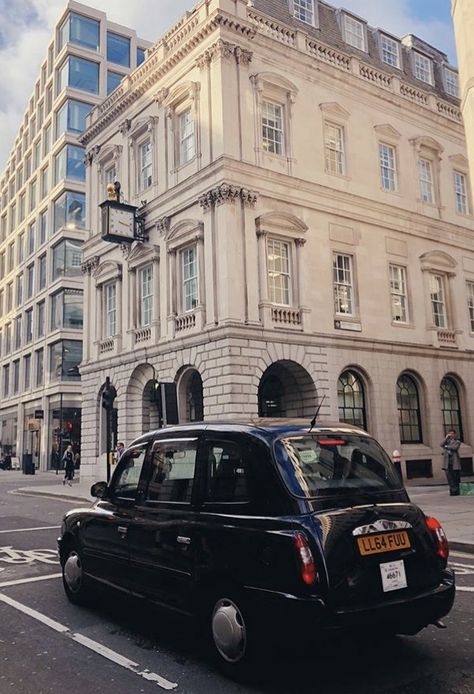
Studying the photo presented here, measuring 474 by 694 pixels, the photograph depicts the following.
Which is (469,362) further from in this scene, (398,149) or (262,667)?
(262,667)

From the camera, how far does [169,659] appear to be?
4699 millimetres

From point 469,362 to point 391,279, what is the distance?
5.69 m

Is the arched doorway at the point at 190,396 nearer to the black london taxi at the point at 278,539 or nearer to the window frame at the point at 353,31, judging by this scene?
the window frame at the point at 353,31

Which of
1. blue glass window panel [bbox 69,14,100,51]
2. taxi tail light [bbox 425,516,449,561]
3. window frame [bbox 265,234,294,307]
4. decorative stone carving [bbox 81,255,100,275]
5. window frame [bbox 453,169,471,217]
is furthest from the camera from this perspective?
blue glass window panel [bbox 69,14,100,51]

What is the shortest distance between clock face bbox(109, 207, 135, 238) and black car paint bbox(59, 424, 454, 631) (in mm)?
21222

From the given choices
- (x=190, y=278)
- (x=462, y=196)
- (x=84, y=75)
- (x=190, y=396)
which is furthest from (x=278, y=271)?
(x=84, y=75)

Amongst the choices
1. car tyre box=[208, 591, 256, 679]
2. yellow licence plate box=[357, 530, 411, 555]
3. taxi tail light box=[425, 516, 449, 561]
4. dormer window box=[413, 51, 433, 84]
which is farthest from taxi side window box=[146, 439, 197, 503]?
dormer window box=[413, 51, 433, 84]

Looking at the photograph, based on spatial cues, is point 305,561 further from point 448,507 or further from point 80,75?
point 80,75

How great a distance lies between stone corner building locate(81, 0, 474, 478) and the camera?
72.1 ft

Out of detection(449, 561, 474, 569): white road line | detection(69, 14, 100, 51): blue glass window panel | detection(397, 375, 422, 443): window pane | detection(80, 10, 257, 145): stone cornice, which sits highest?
detection(69, 14, 100, 51): blue glass window panel

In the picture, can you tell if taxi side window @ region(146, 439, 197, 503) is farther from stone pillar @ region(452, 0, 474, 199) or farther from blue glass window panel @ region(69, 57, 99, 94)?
blue glass window panel @ region(69, 57, 99, 94)

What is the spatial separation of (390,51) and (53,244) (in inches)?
1181

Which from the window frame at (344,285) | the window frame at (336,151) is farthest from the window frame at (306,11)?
the window frame at (344,285)

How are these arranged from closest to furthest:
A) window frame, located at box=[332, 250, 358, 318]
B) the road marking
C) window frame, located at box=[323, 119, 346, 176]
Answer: the road marking < window frame, located at box=[332, 250, 358, 318] < window frame, located at box=[323, 119, 346, 176]
